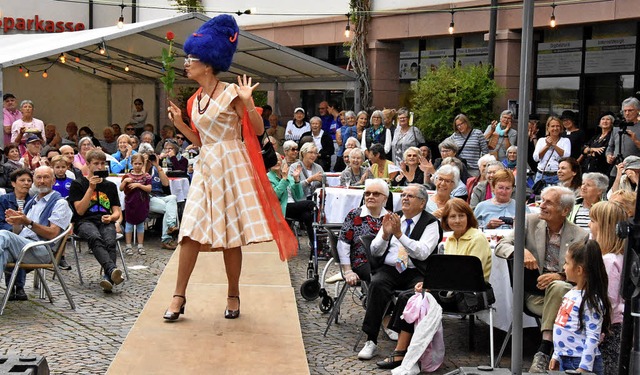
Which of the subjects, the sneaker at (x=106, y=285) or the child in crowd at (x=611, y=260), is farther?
the sneaker at (x=106, y=285)

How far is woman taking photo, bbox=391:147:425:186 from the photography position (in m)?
11.6

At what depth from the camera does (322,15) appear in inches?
890

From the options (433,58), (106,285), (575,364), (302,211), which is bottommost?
(106,285)

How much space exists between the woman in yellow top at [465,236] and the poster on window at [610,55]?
403 inches

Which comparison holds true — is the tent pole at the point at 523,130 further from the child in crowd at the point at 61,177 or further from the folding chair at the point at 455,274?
the child in crowd at the point at 61,177

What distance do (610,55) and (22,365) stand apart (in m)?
14.4

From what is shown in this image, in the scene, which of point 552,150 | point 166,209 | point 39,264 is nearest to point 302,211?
point 166,209

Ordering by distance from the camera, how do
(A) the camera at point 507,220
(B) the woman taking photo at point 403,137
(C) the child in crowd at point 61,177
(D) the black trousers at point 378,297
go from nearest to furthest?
(D) the black trousers at point 378,297 < (A) the camera at point 507,220 < (C) the child in crowd at point 61,177 < (B) the woman taking photo at point 403,137

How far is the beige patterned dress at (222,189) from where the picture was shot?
22.2 feet

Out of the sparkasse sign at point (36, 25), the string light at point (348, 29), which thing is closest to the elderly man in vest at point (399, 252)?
the string light at point (348, 29)

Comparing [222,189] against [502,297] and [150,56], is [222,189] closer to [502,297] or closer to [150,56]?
[502,297]

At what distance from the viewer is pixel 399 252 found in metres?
7.29

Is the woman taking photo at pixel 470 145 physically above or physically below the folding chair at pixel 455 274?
above

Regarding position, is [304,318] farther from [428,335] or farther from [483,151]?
[483,151]
